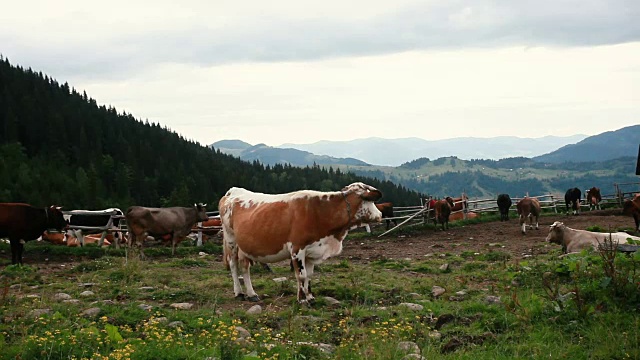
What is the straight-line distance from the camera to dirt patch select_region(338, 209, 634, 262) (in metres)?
22.0

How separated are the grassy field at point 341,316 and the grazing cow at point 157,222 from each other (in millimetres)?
8772

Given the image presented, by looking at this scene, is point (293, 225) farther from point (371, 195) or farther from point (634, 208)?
point (634, 208)

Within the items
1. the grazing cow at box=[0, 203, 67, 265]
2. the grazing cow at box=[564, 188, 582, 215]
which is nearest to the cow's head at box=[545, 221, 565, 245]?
the grazing cow at box=[0, 203, 67, 265]

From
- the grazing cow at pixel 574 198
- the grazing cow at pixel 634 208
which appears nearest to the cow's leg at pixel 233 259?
the grazing cow at pixel 634 208

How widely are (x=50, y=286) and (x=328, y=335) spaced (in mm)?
7373

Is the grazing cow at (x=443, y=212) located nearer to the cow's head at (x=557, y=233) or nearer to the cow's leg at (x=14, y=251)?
the cow's head at (x=557, y=233)

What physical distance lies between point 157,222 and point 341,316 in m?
15.9

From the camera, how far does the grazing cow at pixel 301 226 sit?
40.9 feet

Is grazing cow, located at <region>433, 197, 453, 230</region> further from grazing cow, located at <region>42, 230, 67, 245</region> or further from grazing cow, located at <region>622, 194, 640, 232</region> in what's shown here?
grazing cow, located at <region>42, 230, 67, 245</region>

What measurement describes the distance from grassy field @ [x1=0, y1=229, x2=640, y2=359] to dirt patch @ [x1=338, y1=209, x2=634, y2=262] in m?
7.03

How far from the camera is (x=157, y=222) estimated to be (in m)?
24.7

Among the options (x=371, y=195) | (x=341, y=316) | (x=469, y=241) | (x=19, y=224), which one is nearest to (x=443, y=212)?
(x=469, y=241)

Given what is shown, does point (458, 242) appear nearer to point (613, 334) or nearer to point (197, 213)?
point (197, 213)

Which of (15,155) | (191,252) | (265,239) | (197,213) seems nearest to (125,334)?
(265,239)
